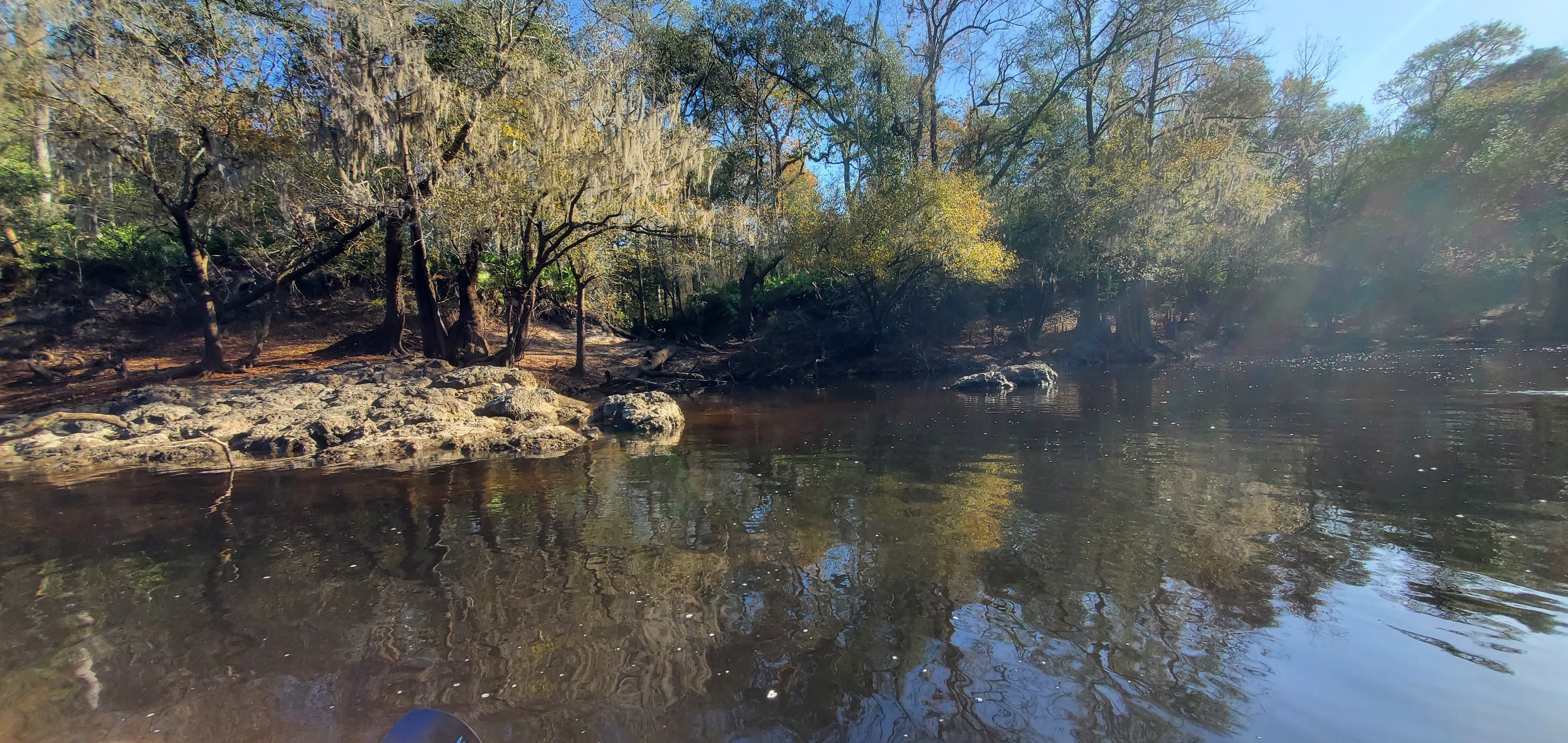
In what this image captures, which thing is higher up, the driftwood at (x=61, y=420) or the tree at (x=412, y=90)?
the tree at (x=412, y=90)

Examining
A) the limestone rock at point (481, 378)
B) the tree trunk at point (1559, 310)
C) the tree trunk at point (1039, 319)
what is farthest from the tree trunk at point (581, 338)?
the tree trunk at point (1559, 310)

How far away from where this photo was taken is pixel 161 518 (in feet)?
24.6

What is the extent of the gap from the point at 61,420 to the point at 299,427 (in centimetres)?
446

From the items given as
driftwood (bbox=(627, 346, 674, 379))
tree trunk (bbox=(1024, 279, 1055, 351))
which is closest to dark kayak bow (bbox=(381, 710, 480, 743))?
driftwood (bbox=(627, 346, 674, 379))

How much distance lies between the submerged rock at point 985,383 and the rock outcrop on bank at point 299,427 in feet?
38.9

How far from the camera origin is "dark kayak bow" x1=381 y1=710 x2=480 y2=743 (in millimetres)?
2434

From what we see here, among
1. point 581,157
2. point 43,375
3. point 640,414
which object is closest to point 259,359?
point 43,375

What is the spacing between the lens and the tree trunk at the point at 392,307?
664 inches

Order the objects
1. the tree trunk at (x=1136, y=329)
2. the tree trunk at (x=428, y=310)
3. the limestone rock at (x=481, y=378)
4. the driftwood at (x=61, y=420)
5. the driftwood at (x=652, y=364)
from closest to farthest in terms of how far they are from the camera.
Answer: the driftwood at (x=61, y=420) → the limestone rock at (x=481, y=378) → the tree trunk at (x=428, y=310) → the driftwood at (x=652, y=364) → the tree trunk at (x=1136, y=329)

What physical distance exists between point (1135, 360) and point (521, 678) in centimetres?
2859

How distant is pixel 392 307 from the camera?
1852 cm

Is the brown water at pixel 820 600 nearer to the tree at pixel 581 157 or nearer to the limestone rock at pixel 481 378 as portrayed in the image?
the limestone rock at pixel 481 378

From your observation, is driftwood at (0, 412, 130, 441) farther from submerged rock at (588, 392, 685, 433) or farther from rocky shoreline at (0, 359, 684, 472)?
submerged rock at (588, 392, 685, 433)

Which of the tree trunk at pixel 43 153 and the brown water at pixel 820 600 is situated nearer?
the brown water at pixel 820 600
